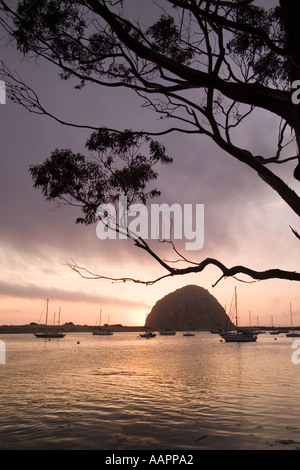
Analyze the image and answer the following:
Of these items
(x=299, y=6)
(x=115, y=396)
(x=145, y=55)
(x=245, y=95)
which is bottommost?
(x=115, y=396)

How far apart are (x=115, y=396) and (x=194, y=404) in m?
4.09

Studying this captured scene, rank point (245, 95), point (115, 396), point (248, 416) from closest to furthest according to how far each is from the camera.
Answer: point (245, 95)
point (248, 416)
point (115, 396)

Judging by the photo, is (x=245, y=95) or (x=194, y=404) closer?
(x=245, y=95)
